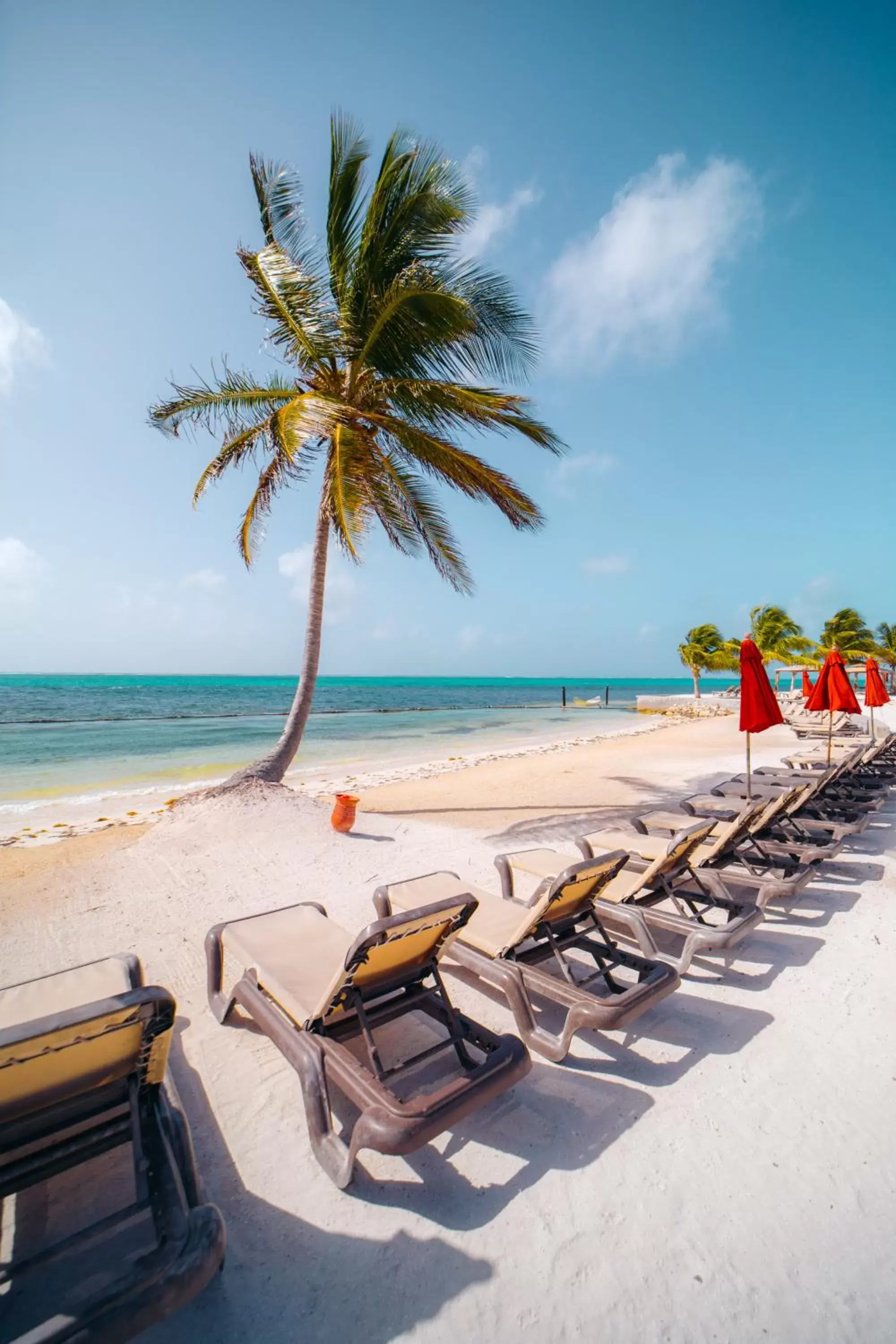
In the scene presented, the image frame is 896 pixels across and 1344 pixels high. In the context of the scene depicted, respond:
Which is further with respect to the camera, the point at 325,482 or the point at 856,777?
the point at 856,777

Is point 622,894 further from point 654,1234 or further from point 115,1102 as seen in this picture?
point 115,1102

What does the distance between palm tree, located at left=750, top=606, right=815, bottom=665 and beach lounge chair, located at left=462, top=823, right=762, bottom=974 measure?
41.4 meters

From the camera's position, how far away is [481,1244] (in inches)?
82.7

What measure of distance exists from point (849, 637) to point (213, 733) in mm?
49251

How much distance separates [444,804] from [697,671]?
4153 cm

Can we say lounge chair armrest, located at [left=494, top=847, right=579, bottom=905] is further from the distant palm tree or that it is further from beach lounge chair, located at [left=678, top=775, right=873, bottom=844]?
the distant palm tree

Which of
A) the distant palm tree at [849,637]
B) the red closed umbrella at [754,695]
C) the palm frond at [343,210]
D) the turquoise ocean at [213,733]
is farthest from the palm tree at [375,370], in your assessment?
the distant palm tree at [849,637]

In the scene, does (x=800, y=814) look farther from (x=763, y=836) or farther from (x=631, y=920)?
(x=631, y=920)

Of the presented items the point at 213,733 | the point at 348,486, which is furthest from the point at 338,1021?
the point at 213,733

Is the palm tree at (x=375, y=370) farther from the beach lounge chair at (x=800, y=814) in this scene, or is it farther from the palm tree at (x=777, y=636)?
the palm tree at (x=777, y=636)

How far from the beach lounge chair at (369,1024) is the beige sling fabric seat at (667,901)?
4.73ft

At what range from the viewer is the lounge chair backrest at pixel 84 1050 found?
5.80 feet

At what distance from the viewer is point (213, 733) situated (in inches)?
1056

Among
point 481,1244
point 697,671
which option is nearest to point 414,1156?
point 481,1244
